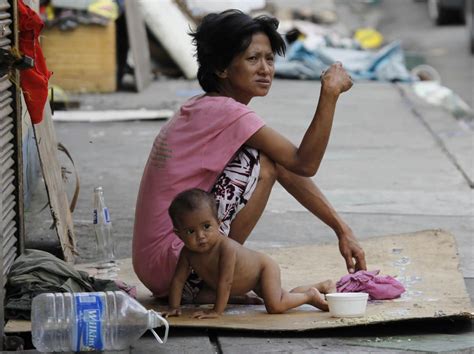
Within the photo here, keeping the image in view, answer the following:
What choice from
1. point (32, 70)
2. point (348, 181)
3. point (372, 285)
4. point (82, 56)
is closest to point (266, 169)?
point (372, 285)

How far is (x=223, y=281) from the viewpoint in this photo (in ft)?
14.2

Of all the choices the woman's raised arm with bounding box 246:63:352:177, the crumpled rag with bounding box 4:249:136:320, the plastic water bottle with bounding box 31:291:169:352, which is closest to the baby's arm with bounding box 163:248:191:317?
the crumpled rag with bounding box 4:249:136:320

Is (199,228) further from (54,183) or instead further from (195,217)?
(54,183)

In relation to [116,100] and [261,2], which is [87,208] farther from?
[261,2]

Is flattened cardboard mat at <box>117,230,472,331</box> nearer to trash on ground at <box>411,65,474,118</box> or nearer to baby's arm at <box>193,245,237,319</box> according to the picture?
baby's arm at <box>193,245,237,319</box>

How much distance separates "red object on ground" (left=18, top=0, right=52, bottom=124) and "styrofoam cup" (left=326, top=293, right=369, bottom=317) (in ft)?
4.67

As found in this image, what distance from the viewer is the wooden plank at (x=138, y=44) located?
12.2m

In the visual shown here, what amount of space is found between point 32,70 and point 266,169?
1.03 metres

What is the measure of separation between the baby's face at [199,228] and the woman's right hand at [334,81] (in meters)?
0.65

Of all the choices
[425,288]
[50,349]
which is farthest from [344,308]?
[50,349]

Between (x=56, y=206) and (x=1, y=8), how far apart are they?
1041 millimetres

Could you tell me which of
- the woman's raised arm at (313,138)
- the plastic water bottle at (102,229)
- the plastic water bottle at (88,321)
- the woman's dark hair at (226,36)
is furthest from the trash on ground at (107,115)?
the plastic water bottle at (88,321)

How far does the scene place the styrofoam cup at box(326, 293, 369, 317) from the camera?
4.29 m

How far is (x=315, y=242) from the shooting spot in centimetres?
605
